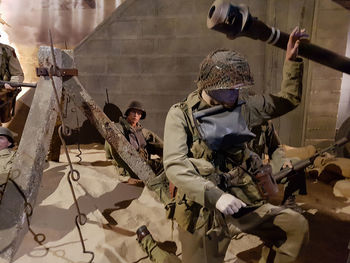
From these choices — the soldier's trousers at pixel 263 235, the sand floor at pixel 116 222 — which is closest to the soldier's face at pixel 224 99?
the soldier's trousers at pixel 263 235

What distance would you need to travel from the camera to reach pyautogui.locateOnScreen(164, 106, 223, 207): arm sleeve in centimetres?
196

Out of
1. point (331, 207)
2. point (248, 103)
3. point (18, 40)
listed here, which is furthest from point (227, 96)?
point (18, 40)

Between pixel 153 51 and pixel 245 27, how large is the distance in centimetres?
486

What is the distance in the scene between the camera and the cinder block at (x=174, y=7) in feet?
20.8

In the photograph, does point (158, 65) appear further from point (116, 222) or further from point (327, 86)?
point (116, 222)

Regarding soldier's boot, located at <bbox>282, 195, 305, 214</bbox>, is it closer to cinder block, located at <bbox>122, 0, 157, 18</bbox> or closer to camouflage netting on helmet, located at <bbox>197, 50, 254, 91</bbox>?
camouflage netting on helmet, located at <bbox>197, 50, 254, 91</bbox>

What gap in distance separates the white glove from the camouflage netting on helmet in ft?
2.65

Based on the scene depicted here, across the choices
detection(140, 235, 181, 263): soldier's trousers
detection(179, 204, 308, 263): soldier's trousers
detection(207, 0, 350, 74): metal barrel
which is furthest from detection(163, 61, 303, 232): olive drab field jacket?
detection(140, 235, 181, 263): soldier's trousers

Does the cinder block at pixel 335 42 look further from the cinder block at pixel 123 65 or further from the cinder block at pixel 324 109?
the cinder block at pixel 123 65

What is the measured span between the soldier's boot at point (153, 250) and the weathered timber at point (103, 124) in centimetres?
74

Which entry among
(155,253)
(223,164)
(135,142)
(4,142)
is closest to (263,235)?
(223,164)

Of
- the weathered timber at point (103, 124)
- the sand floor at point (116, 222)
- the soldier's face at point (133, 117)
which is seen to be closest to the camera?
the sand floor at point (116, 222)

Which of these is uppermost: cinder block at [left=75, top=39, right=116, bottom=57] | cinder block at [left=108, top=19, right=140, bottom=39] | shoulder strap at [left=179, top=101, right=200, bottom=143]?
cinder block at [left=108, top=19, right=140, bottom=39]

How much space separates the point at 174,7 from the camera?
639 centimetres
